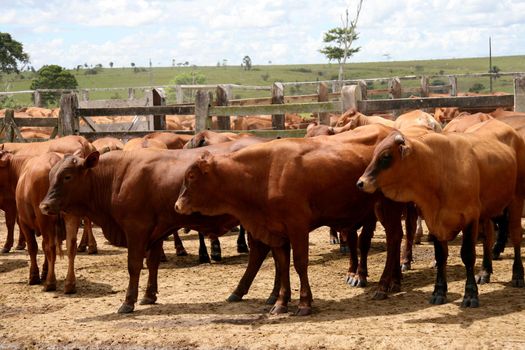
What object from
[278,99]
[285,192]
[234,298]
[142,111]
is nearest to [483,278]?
[285,192]

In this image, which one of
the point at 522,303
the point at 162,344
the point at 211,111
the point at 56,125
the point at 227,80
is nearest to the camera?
the point at 162,344

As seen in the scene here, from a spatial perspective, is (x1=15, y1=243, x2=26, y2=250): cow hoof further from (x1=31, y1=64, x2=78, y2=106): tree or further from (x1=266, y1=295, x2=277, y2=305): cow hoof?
(x1=31, y1=64, x2=78, y2=106): tree

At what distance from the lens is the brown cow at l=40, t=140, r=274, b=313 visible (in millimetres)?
9570

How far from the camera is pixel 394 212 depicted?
9.51 meters

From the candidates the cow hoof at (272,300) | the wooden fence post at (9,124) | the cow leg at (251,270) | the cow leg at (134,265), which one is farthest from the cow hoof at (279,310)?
the wooden fence post at (9,124)

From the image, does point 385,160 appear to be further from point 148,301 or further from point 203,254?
point 203,254

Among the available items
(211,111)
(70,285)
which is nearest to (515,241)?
(70,285)

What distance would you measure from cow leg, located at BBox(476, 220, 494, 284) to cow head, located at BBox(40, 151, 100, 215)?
4289 millimetres

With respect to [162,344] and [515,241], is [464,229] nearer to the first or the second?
[515,241]

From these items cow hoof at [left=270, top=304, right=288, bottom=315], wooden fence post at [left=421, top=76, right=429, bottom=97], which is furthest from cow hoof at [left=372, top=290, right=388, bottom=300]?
wooden fence post at [left=421, top=76, right=429, bottom=97]

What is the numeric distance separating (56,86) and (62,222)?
2122 inches

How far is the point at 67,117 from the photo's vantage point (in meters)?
19.0

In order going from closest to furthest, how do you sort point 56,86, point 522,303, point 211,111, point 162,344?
point 162,344 < point 522,303 < point 211,111 < point 56,86

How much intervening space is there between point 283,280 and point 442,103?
6991mm
